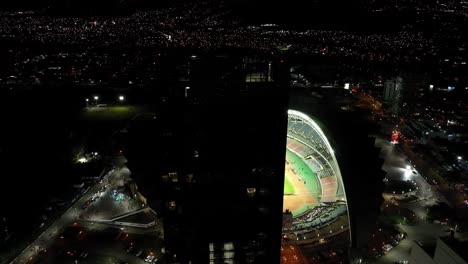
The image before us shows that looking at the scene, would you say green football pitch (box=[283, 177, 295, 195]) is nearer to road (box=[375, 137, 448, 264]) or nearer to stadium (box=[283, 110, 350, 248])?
stadium (box=[283, 110, 350, 248])

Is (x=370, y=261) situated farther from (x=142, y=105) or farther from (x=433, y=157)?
(x=142, y=105)

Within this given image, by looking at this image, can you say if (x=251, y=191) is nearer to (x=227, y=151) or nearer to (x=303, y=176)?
(x=227, y=151)

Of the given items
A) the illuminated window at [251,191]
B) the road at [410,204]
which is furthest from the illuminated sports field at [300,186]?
the illuminated window at [251,191]

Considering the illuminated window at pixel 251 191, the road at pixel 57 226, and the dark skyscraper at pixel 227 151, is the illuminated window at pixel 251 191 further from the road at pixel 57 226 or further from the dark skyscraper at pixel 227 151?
the road at pixel 57 226

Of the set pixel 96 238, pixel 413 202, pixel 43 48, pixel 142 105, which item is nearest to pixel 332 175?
pixel 413 202

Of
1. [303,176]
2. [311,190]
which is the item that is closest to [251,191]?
[311,190]
